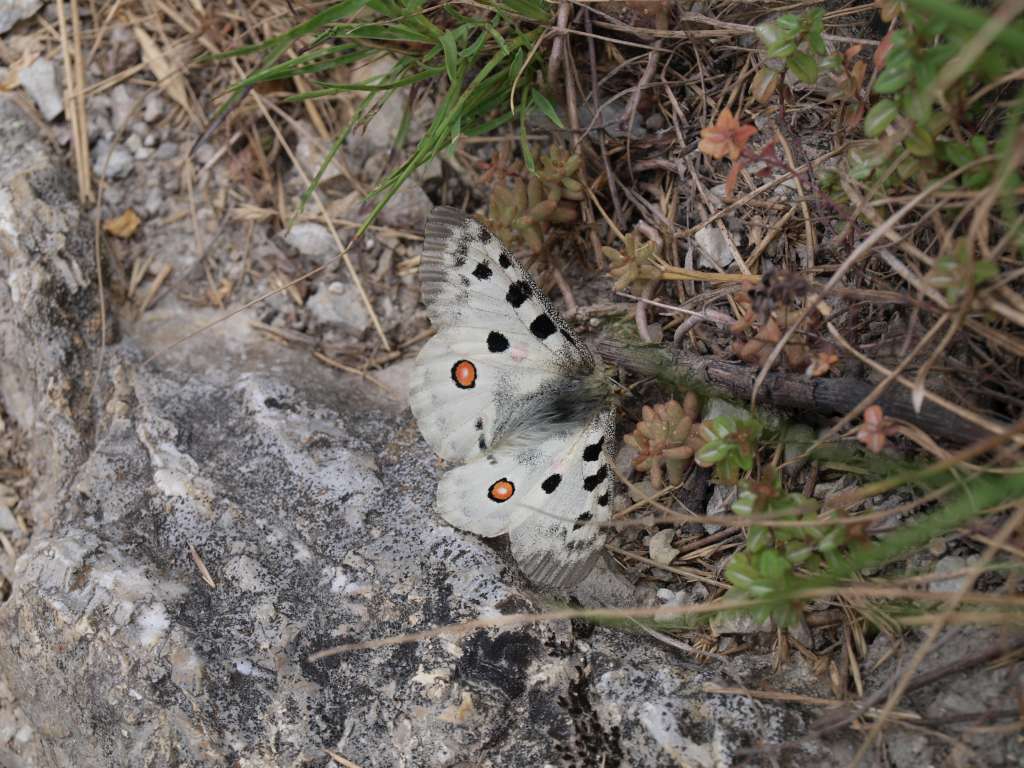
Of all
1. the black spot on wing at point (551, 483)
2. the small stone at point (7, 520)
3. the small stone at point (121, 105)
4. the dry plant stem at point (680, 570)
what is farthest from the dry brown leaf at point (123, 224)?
the dry plant stem at point (680, 570)

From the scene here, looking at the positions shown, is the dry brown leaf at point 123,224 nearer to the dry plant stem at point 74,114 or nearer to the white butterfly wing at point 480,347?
the dry plant stem at point 74,114

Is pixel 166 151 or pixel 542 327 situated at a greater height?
pixel 166 151

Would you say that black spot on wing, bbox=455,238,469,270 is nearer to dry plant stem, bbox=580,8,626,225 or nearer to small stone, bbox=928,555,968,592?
dry plant stem, bbox=580,8,626,225

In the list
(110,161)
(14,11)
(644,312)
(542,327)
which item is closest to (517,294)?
(542,327)

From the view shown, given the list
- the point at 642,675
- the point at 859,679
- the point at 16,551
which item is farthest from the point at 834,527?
the point at 16,551

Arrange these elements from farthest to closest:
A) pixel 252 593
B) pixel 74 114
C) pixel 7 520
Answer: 1. pixel 74 114
2. pixel 7 520
3. pixel 252 593

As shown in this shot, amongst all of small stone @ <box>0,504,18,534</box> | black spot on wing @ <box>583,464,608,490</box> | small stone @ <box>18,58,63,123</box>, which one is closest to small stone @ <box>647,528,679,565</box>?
black spot on wing @ <box>583,464,608,490</box>

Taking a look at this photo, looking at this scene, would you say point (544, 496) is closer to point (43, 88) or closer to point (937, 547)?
point (937, 547)
